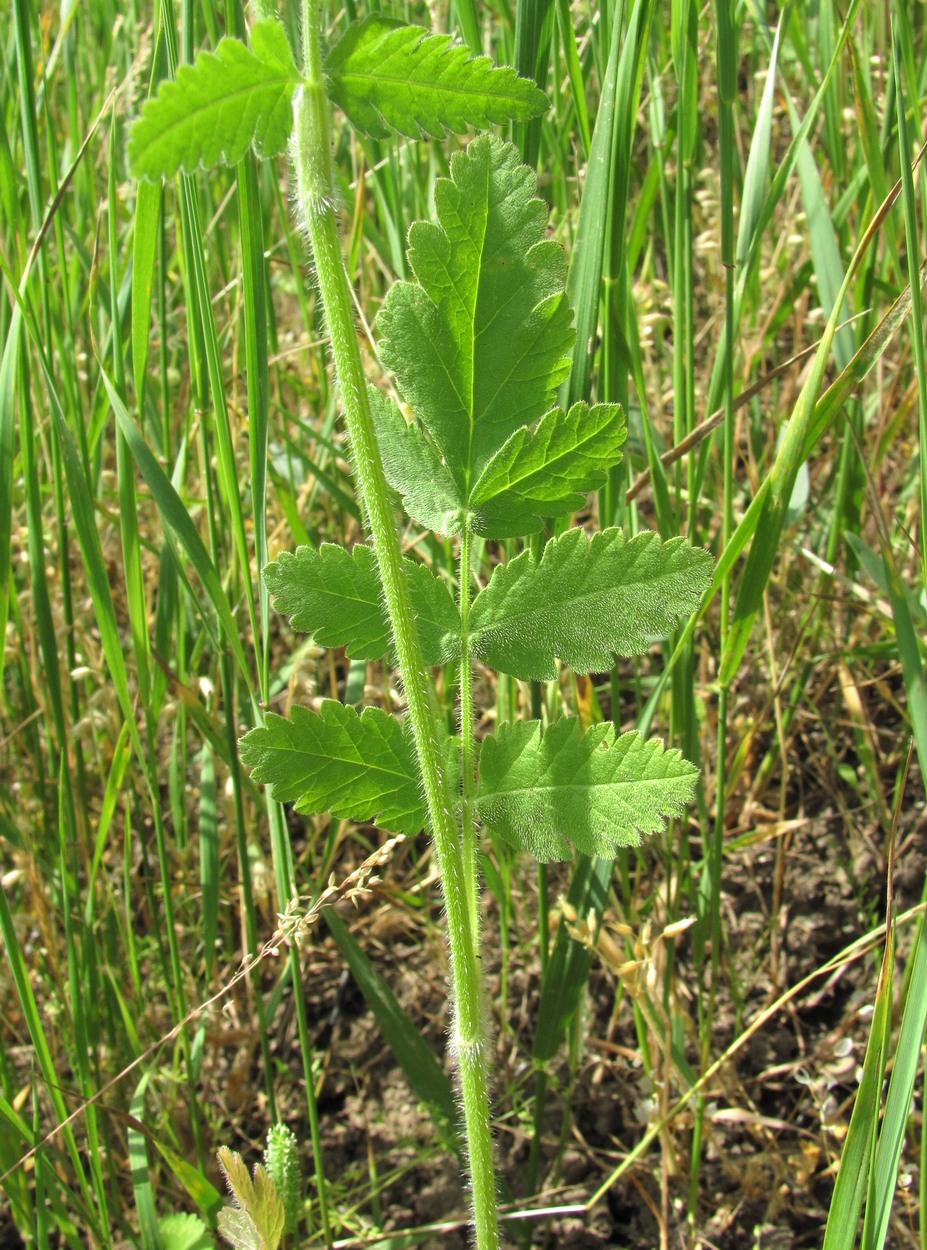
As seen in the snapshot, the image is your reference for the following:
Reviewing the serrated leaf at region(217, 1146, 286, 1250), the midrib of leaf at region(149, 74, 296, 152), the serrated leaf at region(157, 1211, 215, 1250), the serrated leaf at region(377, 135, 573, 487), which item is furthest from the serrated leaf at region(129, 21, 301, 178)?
the serrated leaf at region(157, 1211, 215, 1250)

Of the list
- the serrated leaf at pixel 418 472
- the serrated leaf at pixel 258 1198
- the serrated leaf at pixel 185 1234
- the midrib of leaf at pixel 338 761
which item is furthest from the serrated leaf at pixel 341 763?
the serrated leaf at pixel 185 1234

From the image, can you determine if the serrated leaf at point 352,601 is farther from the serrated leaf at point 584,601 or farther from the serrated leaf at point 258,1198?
the serrated leaf at point 258,1198

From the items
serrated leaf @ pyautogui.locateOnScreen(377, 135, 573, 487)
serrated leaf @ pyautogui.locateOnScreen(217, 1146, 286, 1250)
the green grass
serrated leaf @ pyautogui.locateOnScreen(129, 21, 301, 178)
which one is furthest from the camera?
the green grass

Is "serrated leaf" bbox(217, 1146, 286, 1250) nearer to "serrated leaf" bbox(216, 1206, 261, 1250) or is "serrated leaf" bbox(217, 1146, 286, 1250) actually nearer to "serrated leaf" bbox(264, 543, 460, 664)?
"serrated leaf" bbox(216, 1206, 261, 1250)

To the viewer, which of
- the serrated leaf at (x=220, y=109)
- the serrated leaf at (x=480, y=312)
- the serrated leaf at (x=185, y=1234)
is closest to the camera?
the serrated leaf at (x=220, y=109)

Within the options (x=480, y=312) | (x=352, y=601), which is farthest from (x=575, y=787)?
(x=480, y=312)

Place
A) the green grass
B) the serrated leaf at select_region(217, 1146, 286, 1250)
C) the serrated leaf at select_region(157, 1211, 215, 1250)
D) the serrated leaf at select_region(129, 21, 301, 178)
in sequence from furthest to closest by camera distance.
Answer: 1. the serrated leaf at select_region(157, 1211, 215, 1250)
2. the green grass
3. the serrated leaf at select_region(217, 1146, 286, 1250)
4. the serrated leaf at select_region(129, 21, 301, 178)

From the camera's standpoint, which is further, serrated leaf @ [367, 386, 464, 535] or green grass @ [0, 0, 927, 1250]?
green grass @ [0, 0, 927, 1250]

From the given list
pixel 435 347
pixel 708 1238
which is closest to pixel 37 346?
pixel 435 347

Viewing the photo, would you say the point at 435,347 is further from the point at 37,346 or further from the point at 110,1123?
the point at 110,1123
